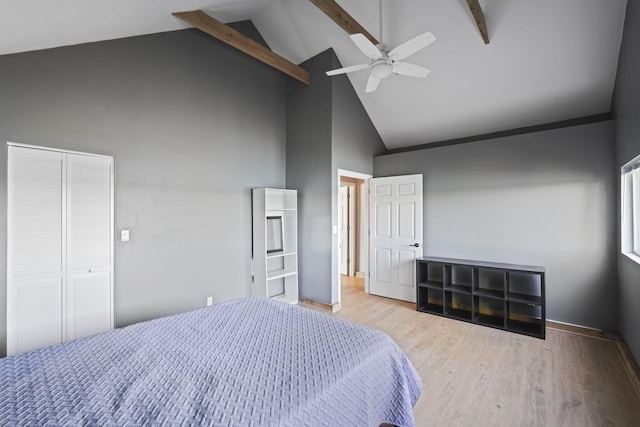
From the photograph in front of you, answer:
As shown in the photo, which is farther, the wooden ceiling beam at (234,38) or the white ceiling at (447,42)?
the wooden ceiling beam at (234,38)

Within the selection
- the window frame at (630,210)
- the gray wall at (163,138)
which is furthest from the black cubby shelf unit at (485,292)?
the gray wall at (163,138)

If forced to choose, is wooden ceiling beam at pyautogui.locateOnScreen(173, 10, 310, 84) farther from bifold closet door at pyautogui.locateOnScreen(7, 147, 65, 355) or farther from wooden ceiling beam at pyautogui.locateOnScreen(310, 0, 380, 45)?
bifold closet door at pyautogui.locateOnScreen(7, 147, 65, 355)

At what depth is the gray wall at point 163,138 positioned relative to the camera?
236 cm

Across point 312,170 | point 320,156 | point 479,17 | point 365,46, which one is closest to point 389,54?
point 365,46

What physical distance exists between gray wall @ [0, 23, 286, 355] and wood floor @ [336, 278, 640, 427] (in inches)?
90.0

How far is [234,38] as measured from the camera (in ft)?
10.8

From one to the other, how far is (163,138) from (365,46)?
224cm

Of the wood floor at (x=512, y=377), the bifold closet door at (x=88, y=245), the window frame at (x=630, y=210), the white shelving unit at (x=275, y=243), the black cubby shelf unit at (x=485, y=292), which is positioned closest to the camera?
the wood floor at (x=512, y=377)

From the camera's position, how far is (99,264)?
2.60 meters

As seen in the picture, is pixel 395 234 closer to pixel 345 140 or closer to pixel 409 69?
pixel 345 140

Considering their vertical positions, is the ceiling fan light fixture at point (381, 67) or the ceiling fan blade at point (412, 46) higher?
the ceiling fan blade at point (412, 46)

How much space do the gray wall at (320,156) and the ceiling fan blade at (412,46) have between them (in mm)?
1676

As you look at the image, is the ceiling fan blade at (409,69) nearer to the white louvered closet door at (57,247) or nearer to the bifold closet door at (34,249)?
the white louvered closet door at (57,247)

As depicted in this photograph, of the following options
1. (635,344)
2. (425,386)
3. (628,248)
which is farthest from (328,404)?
(628,248)
